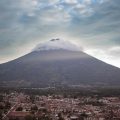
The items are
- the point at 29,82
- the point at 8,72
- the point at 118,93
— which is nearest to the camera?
the point at 118,93

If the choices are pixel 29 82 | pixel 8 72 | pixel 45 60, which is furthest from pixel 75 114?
pixel 45 60

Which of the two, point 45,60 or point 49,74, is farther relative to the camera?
point 45,60

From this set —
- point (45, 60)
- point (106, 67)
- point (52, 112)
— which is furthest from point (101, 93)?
point (45, 60)

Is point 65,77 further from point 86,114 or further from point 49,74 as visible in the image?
point 86,114

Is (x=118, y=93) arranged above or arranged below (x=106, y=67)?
below

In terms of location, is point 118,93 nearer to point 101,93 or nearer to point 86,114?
point 101,93

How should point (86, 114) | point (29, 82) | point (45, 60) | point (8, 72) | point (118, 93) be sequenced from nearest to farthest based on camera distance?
point (86, 114) < point (118, 93) < point (29, 82) < point (8, 72) < point (45, 60)
